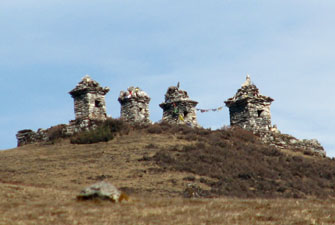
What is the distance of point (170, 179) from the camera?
30234mm

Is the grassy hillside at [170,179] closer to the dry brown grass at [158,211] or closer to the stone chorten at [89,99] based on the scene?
the dry brown grass at [158,211]

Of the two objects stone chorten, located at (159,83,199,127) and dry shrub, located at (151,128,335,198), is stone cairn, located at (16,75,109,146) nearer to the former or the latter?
stone chorten, located at (159,83,199,127)

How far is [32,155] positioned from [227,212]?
21.0 meters

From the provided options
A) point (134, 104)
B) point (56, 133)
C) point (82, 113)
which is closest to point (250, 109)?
point (134, 104)

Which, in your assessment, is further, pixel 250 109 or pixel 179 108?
pixel 179 108

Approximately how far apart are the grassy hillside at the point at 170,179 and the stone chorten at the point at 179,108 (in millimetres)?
3471

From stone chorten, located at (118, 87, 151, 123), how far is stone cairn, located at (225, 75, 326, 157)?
6.77 metres

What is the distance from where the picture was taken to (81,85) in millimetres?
42781

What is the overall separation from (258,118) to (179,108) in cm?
642

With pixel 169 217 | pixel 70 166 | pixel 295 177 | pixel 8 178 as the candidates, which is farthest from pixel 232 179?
pixel 169 217

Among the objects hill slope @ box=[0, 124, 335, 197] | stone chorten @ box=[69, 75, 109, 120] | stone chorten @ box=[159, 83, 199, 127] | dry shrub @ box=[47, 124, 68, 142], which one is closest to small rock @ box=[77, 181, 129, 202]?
hill slope @ box=[0, 124, 335, 197]

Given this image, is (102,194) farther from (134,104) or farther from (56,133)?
(134,104)

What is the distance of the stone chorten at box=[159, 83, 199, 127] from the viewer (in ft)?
152

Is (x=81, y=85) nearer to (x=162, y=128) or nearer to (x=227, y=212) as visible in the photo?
(x=162, y=128)
